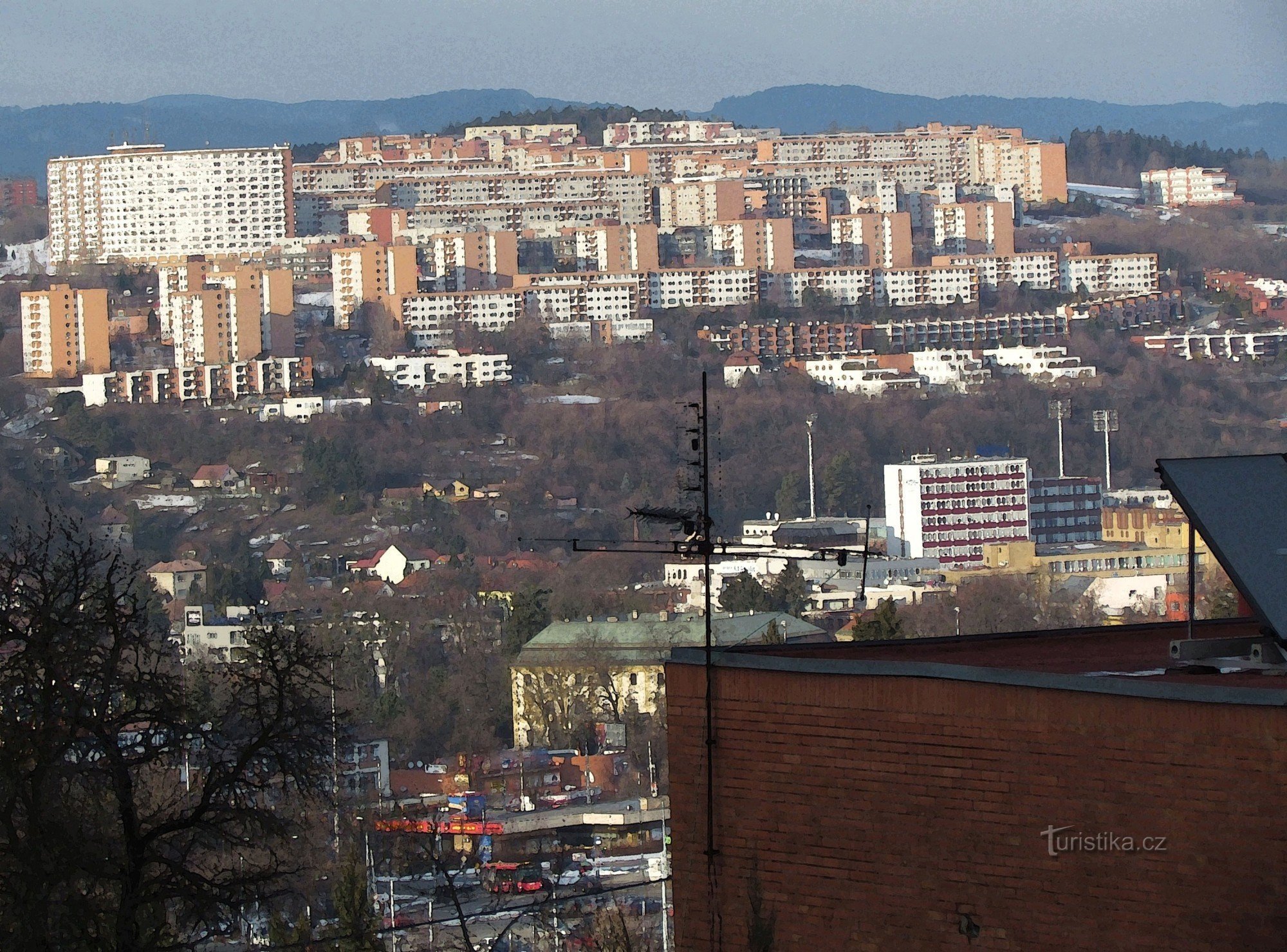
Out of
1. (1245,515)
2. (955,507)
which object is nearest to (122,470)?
(955,507)

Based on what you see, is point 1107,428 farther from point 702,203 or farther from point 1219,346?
point 702,203

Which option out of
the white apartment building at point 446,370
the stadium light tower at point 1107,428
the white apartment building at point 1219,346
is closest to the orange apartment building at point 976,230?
the white apartment building at point 1219,346

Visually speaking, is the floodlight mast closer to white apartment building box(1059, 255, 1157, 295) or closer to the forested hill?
white apartment building box(1059, 255, 1157, 295)

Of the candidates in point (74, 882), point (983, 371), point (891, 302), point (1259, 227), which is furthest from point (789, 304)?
point (74, 882)

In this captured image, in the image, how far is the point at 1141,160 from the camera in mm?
73625

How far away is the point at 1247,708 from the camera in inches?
174

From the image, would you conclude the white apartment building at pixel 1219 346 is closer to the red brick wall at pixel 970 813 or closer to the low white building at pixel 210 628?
the low white building at pixel 210 628

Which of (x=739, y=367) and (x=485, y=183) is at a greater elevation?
(x=485, y=183)

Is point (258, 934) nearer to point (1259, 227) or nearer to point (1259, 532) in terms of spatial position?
point (1259, 532)

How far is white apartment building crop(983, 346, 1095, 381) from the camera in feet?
168

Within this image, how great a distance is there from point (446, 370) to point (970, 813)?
152ft

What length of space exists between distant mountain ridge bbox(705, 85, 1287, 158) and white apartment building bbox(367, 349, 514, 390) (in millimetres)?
42027

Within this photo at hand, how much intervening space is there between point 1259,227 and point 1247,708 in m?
63.2

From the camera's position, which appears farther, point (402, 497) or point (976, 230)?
point (976, 230)
